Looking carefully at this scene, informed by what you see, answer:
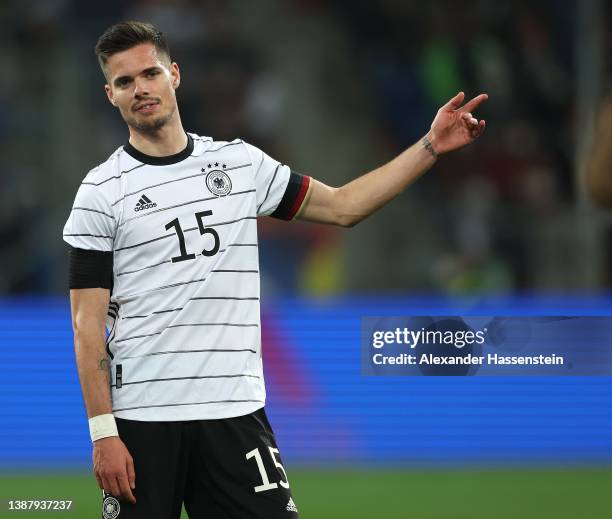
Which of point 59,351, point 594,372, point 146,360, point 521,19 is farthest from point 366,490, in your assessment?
point 521,19

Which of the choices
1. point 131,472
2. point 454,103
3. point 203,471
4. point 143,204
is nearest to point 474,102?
point 454,103

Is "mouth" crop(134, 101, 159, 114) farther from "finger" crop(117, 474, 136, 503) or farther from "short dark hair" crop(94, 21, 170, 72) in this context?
"finger" crop(117, 474, 136, 503)

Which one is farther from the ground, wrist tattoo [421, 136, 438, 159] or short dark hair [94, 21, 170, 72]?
short dark hair [94, 21, 170, 72]

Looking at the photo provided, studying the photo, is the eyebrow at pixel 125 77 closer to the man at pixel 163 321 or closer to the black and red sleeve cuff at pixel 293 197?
the man at pixel 163 321

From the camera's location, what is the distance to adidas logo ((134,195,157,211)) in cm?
403

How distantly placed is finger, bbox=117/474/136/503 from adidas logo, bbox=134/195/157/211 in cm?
83

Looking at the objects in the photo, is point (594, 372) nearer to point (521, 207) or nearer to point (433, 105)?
point (521, 207)

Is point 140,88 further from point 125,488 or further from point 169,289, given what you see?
point 125,488

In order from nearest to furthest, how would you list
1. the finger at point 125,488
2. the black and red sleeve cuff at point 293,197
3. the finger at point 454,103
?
the finger at point 125,488, the finger at point 454,103, the black and red sleeve cuff at point 293,197

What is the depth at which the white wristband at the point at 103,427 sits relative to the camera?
12.9ft

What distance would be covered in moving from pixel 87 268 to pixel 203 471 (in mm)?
737

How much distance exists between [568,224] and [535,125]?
1.64 meters

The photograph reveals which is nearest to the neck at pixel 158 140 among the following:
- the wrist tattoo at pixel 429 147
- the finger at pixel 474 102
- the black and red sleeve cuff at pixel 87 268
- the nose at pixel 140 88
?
the nose at pixel 140 88

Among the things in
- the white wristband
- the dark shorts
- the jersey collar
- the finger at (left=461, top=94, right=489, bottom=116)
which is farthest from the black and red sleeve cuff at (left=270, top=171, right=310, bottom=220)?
the white wristband
